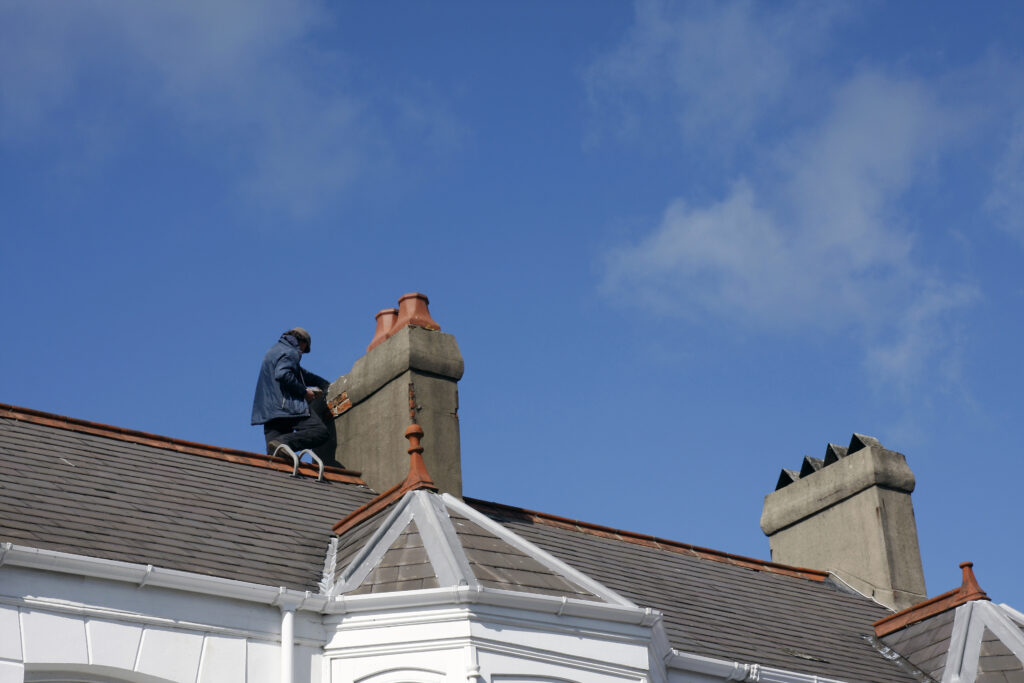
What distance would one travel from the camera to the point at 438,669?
38.8 ft

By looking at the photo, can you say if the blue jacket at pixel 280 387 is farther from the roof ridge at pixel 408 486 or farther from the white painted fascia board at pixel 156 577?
the white painted fascia board at pixel 156 577

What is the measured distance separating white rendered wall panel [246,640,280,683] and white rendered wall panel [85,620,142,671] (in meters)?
0.87

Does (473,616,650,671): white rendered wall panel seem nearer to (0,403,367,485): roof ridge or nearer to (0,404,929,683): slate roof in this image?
(0,404,929,683): slate roof

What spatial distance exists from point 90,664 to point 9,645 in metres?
0.58

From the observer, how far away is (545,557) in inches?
521

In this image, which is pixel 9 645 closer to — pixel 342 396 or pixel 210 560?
pixel 210 560

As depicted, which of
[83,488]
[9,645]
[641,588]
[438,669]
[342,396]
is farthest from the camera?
[342,396]

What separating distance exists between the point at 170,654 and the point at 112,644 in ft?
1.45

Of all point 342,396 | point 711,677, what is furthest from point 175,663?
point 342,396

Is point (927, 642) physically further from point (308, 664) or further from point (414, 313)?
→ point (308, 664)

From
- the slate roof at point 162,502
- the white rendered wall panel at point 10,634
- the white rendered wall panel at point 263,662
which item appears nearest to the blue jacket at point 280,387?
the slate roof at point 162,502

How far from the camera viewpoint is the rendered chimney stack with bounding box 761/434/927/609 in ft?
63.5

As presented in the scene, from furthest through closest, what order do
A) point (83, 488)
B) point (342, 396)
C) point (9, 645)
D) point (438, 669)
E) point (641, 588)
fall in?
point (342, 396) → point (641, 588) → point (83, 488) → point (438, 669) → point (9, 645)

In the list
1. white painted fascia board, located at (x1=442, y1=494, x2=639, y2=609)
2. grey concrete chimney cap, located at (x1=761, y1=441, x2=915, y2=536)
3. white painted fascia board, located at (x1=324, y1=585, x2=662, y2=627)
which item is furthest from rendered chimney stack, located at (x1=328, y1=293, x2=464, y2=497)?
grey concrete chimney cap, located at (x1=761, y1=441, x2=915, y2=536)
